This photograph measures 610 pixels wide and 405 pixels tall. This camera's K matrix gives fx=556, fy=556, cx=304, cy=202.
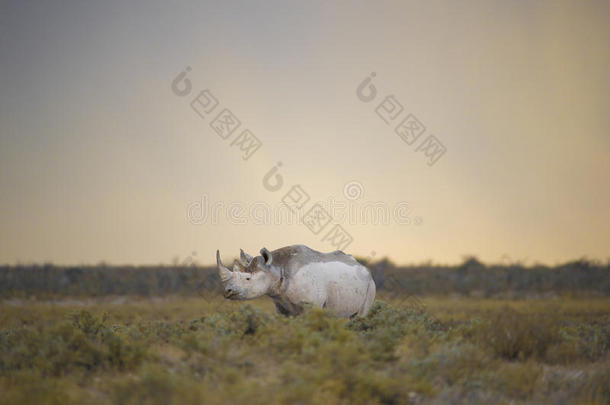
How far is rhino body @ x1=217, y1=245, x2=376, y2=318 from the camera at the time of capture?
1014cm

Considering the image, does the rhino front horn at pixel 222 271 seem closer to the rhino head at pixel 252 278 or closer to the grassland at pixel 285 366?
the rhino head at pixel 252 278

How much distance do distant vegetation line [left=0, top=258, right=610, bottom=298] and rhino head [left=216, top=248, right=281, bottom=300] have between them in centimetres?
2625

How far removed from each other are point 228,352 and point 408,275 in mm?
37275

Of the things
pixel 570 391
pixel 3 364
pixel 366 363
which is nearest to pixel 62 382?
pixel 3 364

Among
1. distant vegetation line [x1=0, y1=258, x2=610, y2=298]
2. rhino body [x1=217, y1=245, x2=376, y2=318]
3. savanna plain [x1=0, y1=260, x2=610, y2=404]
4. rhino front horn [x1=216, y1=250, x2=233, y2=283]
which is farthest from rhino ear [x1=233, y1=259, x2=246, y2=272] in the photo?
distant vegetation line [x1=0, y1=258, x2=610, y2=298]

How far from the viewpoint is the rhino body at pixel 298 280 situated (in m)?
10.1

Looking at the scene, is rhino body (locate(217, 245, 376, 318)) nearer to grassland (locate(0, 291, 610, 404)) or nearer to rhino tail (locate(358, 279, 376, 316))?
rhino tail (locate(358, 279, 376, 316))

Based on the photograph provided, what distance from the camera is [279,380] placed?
284 inches

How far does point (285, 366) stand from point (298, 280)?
3.22 meters

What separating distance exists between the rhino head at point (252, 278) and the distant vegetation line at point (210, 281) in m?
26.3

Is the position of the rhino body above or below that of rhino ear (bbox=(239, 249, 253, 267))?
below

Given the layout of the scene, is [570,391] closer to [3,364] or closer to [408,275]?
[3,364]

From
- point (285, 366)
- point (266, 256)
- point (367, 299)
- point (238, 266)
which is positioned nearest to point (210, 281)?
point (367, 299)

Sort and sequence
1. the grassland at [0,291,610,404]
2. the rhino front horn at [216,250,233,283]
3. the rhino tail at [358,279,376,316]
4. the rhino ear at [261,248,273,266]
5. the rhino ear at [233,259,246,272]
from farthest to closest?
the rhino tail at [358,279,376,316], the rhino ear at [233,259,246,272], the rhino ear at [261,248,273,266], the rhino front horn at [216,250,233,283], the grassland at [0,291,610,404]
